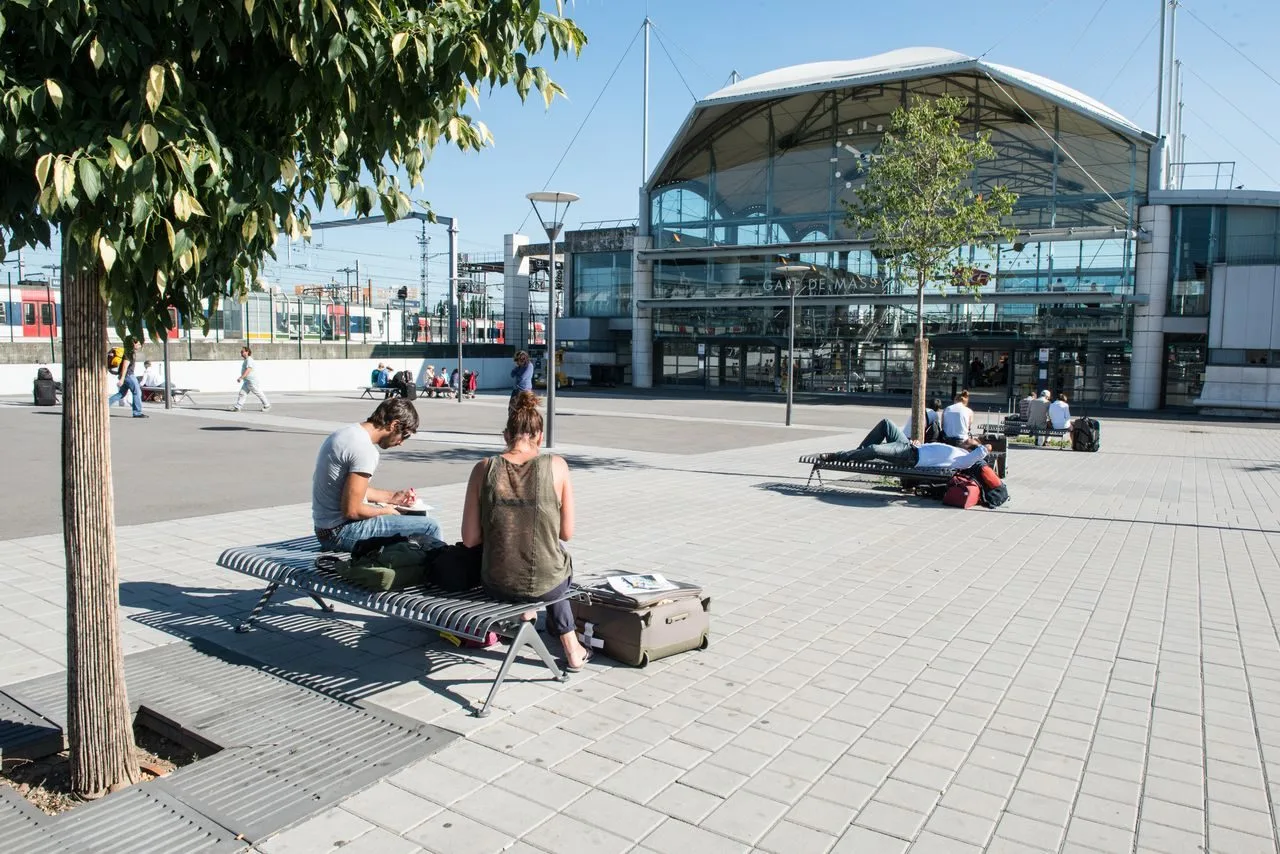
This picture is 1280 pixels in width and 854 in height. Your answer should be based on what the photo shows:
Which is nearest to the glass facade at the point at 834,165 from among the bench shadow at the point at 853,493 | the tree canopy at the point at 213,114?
the bench shadow at the point at 853,493

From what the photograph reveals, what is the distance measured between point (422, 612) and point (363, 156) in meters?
2.11

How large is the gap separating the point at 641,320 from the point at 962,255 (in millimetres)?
16744

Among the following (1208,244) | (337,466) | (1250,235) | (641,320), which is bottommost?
(337,466)

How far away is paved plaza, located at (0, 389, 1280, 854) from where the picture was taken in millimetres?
3467

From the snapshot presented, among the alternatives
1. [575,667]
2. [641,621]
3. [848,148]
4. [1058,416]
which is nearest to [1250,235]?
[848,148]

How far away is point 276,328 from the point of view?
3581 centimetres

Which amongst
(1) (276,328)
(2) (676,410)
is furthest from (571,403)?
(1) (276,328)

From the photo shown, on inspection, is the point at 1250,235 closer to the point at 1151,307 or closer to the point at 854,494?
the point at 1151,307

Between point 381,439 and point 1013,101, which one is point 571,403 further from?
point 381,439

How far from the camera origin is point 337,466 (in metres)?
5.43

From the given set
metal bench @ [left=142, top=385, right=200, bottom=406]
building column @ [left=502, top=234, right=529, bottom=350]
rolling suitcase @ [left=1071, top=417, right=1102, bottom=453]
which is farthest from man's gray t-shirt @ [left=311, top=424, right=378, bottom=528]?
building column @ [left=502, top=234, right=529, bottom=350]

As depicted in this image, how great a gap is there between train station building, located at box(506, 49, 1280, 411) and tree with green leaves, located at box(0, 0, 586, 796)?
25.1 meters

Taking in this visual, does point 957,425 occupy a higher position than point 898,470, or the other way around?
point 957,425

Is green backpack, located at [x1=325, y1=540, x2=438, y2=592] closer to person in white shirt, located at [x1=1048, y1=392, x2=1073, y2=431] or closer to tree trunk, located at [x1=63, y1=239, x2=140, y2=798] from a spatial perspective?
tree trunk, located at [x1=63, y1=239, x2=140, y2=798]
